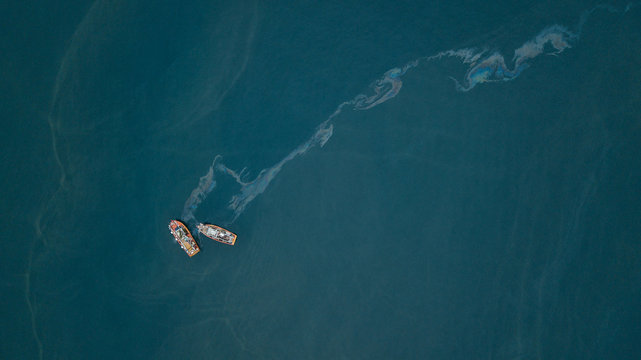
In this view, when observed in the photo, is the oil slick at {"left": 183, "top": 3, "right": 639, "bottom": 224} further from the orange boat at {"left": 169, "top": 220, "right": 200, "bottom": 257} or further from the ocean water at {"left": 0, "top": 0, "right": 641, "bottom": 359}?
the orange boat at {"left": 169, "top": 220, "right": 200, "bottom": 257}

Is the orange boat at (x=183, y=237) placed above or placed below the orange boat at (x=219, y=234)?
above

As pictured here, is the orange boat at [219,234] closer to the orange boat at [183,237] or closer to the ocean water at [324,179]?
the ocean water at [324,179]

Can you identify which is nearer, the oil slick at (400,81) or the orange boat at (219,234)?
the orange boat at (219,234)

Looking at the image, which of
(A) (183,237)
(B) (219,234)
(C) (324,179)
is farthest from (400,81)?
(A) (183,237)

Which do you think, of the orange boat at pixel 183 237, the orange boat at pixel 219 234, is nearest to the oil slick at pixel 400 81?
the orange boat at pixel 219 234

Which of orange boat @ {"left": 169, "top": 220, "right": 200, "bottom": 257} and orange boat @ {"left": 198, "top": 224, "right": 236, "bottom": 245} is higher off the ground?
orange boat @ {"left": 169, "top": 220, "right": 200, "bottom": 257}

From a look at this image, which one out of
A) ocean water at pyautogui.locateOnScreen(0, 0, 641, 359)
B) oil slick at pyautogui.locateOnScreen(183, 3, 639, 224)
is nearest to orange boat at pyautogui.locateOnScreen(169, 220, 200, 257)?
ocean water at pyautogui.locateOnScreen(0, 0, 641, 359)
